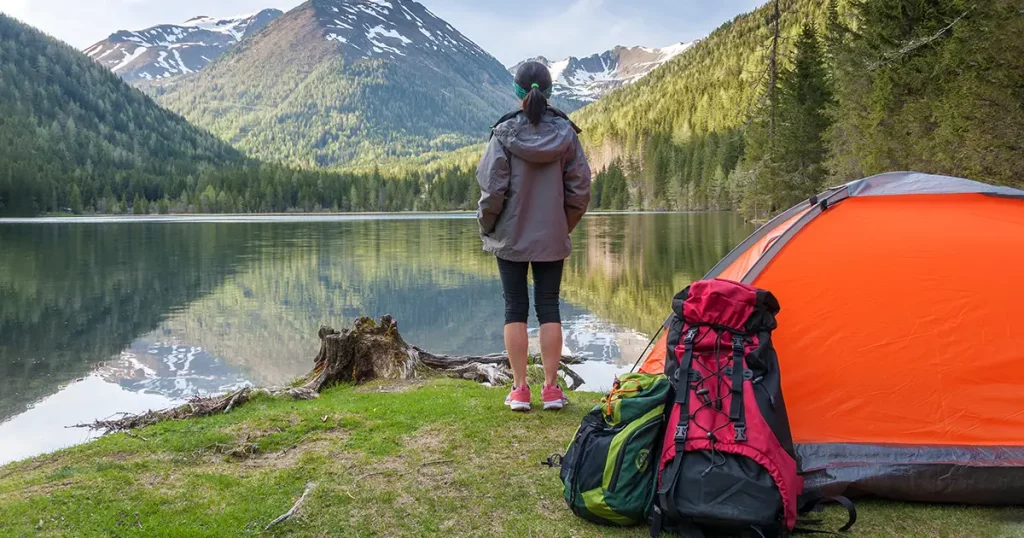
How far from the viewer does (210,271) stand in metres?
23.7

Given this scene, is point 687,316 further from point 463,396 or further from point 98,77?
point 98,77

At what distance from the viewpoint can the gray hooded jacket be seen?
5.00m

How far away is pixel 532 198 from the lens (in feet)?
16.8

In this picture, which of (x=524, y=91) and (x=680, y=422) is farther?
(x=524, y=91)

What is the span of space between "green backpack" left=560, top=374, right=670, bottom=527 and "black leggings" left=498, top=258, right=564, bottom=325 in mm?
1665

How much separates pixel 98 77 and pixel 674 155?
14017cm

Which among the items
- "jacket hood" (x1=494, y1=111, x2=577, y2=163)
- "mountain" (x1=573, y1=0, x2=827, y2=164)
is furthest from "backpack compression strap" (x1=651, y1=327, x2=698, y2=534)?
Answer: "mountain" (x1=573, y1=0, x2=827, y2=164)

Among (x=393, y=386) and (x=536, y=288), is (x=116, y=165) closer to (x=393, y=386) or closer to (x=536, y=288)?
(x=393, y=386)

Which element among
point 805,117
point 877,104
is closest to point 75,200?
point 805,117

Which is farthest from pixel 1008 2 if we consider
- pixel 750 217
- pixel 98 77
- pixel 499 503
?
pixel 98 77

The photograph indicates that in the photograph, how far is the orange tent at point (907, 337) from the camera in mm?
3867

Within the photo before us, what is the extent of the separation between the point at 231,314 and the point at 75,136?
14584 cm

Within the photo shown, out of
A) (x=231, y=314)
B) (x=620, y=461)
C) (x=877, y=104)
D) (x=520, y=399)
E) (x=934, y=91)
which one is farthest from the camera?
(x=877, y=104)

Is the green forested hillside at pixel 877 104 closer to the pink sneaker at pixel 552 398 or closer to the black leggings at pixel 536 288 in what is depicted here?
the black leggings at pixel 536 288
